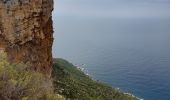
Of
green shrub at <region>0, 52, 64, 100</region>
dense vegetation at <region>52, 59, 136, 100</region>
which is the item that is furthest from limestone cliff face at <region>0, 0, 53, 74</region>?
green shrub at <region>0, 52, 64, 100</region>

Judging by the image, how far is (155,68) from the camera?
162 m

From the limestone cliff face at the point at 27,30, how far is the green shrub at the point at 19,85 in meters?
10.4

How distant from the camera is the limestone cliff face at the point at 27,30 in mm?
28625

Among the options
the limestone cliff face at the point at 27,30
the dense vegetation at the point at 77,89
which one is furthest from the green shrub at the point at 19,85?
the dense vegetation at the point at 77,89

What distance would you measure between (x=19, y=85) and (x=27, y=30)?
14.8m

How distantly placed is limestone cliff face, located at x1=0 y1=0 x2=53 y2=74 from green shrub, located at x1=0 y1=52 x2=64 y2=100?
409 inches

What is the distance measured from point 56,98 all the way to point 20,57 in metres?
12.9

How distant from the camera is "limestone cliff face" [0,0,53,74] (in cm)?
2862

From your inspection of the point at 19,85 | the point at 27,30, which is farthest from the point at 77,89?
the point at 19,85

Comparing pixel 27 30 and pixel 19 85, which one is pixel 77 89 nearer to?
pixel 27 30

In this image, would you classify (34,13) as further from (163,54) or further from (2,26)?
(163,54)

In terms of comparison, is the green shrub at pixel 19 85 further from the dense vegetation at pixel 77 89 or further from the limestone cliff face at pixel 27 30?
the dense vegetation at pixel 77 89

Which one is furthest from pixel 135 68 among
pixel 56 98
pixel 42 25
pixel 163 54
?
pixel 56 98

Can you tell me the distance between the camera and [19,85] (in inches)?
620
